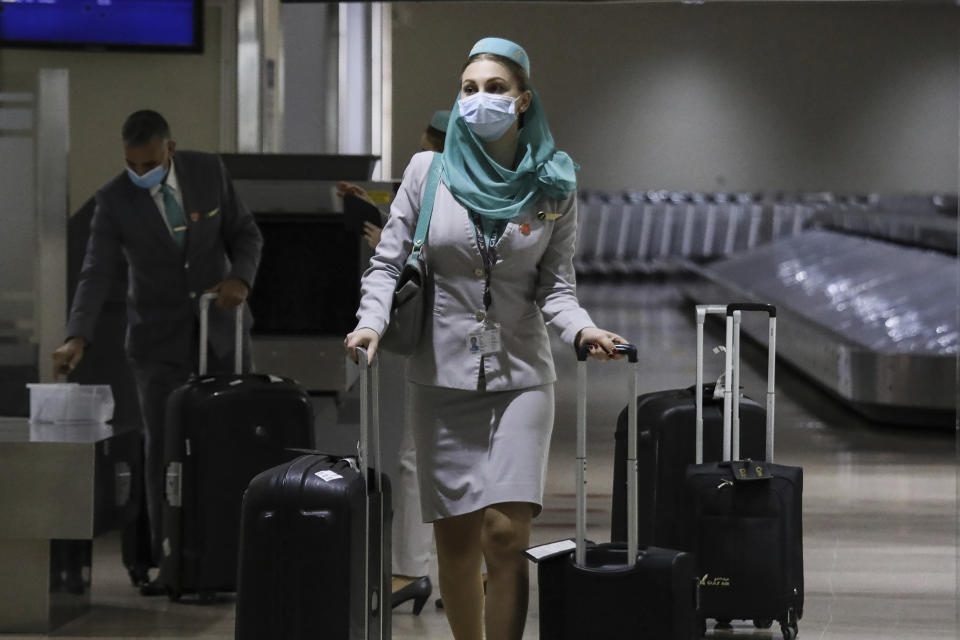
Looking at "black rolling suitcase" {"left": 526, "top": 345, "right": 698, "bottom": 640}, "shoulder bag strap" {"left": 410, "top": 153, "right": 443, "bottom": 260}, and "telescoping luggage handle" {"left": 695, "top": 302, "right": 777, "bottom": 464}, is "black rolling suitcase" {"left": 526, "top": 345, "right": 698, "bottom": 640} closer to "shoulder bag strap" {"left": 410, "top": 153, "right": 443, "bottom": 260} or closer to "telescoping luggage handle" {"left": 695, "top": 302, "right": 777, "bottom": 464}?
"shoulder bag strap" {"left": 410, "top": 153, "right": 443, "bottom": 260}

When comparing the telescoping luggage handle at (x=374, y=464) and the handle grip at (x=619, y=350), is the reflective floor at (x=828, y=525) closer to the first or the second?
the telescoping luggage handle at (x=374, y=464)

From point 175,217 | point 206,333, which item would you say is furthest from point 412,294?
point 175,217

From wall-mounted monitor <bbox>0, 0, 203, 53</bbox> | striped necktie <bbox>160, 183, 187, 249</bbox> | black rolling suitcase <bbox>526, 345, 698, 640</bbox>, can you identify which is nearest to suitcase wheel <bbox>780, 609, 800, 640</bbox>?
black rolling suitcase <bbox>526, 345, 698, 640</bbox>

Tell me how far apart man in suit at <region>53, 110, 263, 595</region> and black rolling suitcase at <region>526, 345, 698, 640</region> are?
7.08ft

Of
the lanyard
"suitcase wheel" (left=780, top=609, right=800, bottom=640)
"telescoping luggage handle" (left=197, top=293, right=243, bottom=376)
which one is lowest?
"suitcase wheel" (left=780, top=609, right=800, bottom=640)

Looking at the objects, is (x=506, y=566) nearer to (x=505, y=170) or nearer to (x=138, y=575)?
(x=505, y=170)

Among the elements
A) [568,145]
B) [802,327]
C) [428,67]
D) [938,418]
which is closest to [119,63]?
[428,67]

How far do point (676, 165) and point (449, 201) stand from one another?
236 inches

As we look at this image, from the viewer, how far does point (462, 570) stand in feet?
11.2

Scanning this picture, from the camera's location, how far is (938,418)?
9.44 metres

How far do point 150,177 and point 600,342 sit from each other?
2.43 meters

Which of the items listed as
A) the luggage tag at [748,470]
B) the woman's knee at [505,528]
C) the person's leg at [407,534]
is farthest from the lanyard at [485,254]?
the person's leg at [407,534]

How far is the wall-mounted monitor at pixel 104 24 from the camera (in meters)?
5.86

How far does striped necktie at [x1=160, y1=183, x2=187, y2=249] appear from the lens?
5.13 meters
